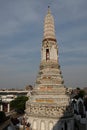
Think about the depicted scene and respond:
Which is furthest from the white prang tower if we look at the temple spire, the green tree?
the green tree

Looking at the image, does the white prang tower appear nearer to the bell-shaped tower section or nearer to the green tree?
the bell-shaped tower section

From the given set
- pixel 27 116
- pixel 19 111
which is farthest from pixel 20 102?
pixel 27 116

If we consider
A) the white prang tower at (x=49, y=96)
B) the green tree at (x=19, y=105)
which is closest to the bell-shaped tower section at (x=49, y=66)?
the white prang tower at (x=49, y=96)

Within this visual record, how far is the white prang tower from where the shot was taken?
23.6 m

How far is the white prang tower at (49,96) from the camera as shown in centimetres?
2358

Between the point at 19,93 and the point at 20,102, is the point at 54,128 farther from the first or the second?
the point at 19,93

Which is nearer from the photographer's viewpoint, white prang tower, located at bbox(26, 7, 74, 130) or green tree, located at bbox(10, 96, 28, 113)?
white prang tower, located at bbox(26, 7, 74, 130)

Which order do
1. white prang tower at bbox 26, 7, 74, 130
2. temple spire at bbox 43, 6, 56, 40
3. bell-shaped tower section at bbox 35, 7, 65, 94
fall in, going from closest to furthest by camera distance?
white prang tower at bbox 26, 7, 74, 130 < bell-shaped tower section at bbox 35, 7, 65, 94 < temple spire at bbox 43, 6, 56, 40

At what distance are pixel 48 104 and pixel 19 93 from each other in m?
67.6

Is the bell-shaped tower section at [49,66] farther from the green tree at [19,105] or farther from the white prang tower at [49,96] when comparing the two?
the green tree at [19,105]

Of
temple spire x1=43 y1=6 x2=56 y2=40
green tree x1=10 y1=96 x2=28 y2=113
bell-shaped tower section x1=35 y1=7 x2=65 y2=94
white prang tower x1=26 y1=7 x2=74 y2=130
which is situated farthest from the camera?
green tree x1=10 y1=96 x2=28 y2=113

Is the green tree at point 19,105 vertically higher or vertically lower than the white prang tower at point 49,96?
lower

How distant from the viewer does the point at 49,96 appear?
2459cm

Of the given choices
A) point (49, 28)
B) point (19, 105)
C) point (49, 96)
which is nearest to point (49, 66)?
point (49, 96)
